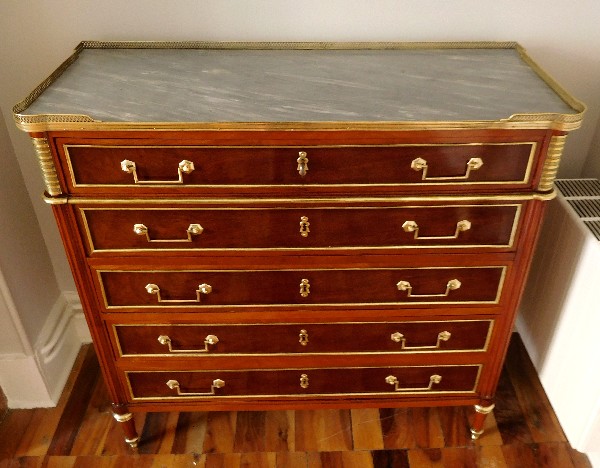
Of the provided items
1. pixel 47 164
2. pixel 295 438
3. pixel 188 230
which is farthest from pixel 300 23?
pixel 295 438

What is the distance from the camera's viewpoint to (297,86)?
53.4 inches

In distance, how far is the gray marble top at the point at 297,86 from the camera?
48.3 inches

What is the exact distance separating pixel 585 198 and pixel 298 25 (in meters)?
1.02

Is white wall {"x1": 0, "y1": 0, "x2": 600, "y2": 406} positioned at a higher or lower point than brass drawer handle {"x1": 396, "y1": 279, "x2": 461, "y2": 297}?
higher

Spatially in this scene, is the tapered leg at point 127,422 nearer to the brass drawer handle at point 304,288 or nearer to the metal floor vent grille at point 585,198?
the brass drawer handle at point 304,288

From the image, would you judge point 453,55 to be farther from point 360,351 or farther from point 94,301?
point 94,301

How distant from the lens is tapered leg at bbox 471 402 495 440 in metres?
1.73

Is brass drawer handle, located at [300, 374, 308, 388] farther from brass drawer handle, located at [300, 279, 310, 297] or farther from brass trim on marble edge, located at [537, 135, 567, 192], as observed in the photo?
brass trim on marble edge, located at [537, 135, 567, 192]

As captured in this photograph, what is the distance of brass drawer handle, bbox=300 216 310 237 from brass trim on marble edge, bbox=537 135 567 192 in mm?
541

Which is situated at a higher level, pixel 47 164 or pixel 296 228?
pixel 47 164

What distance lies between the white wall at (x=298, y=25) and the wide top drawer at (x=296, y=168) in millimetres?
569

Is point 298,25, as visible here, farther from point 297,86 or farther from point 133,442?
point 133,442

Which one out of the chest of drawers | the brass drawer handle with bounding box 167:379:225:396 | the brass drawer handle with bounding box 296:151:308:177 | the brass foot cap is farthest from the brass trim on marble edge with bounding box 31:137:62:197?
the brass foot cap

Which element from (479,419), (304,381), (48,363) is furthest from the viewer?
(48,363)
